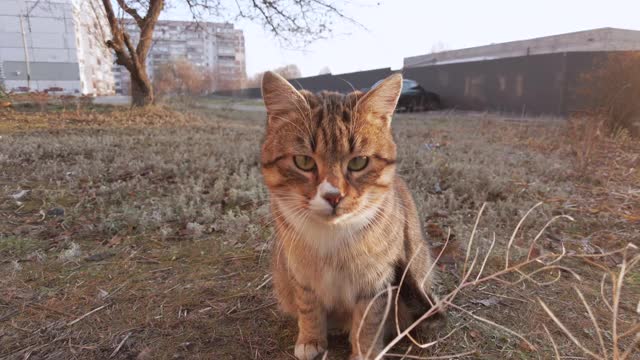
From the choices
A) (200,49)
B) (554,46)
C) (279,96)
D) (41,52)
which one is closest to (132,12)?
(279,96)

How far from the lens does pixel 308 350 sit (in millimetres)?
1790

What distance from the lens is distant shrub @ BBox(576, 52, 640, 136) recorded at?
7305 mm

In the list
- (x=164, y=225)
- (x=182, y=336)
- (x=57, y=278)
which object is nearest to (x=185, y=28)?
(x=164, y=225)

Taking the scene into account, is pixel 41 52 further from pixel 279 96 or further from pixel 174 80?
Result: pixel 279 96

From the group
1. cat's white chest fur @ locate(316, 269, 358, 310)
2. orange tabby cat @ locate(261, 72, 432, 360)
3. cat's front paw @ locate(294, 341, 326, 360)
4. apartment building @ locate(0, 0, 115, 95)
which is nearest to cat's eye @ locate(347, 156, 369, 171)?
orange tabby cat @ locate(261, 72, 432, 360)

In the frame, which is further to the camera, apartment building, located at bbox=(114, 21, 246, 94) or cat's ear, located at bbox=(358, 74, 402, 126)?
apartment building, located at bbox=(114, 21, 246, 94)

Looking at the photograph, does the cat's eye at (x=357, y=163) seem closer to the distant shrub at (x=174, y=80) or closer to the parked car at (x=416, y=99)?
the distant shrub at (x=174, y=80)

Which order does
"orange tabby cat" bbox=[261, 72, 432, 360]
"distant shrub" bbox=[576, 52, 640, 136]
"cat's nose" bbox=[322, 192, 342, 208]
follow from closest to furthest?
1. "cat's nose" bbox=[322, 192, 342, 208]
2. "orange tabby cat" bbox=[261, 72, 432, 360]
3. "distant shrub" bbox=[576, 52, 640, 136]

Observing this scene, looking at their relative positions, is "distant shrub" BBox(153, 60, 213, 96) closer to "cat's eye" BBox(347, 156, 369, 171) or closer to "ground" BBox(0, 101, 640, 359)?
"ground" BBox(0, 101, 640, 359)

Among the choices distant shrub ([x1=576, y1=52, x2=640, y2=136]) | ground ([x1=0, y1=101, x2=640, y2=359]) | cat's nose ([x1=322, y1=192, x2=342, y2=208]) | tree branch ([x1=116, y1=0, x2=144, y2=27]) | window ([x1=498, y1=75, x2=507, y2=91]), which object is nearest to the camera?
cat's nose ([x1=322, y1=192, x2=342, y2=208])

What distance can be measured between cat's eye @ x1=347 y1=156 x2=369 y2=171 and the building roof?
16.7m

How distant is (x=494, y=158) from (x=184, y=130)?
620 cm

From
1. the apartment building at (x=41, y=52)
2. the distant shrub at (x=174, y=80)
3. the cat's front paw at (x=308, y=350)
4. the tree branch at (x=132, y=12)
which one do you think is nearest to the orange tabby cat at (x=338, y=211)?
the cat's front paw at (x=308, y=350)

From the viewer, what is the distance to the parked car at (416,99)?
56.3ft
